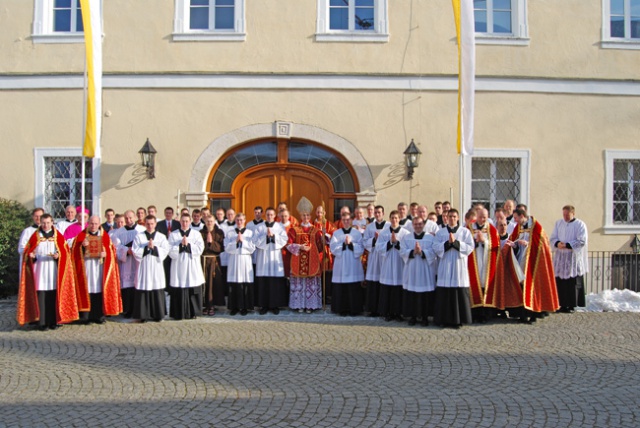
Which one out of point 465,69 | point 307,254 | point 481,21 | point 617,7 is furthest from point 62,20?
point 617,7

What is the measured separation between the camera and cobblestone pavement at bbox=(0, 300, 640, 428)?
486 cm

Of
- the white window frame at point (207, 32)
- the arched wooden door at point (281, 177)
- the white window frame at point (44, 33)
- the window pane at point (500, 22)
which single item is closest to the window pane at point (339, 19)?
the white window frame at point (207, 32)

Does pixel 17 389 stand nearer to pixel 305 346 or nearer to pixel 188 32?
pixel 305 346

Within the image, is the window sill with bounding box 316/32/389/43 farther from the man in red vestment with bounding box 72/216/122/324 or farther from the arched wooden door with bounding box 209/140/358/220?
the man in red vestment with bounding box 72/216/122/324

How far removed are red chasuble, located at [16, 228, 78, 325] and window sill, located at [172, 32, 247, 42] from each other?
5.22 metres

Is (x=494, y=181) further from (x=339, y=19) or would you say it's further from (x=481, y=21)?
(x=339, y=19)

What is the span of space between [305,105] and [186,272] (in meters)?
4.65

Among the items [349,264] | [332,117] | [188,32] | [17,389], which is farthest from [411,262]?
[188,32]

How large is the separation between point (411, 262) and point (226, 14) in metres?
6.87

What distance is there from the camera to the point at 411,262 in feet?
28.8

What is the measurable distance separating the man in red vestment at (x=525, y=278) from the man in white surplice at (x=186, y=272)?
453 cm

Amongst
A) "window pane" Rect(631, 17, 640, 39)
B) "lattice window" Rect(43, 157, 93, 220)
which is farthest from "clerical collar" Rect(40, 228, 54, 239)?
"window pane" Rect(631, 17, 640, 39)

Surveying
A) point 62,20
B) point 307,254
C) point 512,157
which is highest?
point 62,20

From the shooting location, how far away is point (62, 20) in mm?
12234
